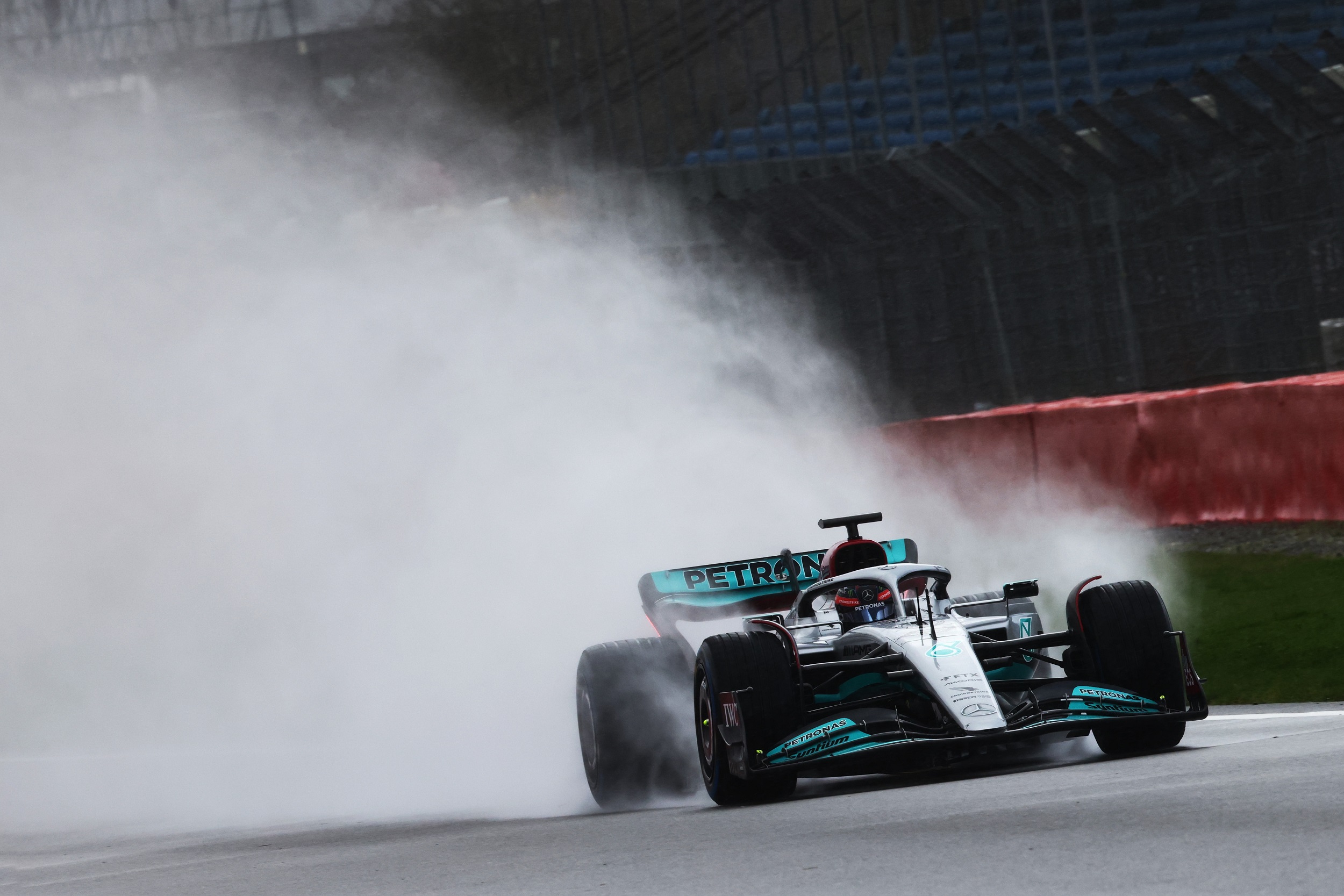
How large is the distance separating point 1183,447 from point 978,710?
9.64 metres

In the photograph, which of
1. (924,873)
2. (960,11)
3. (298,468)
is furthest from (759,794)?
(960,11)

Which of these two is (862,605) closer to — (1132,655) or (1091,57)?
(1132,655)

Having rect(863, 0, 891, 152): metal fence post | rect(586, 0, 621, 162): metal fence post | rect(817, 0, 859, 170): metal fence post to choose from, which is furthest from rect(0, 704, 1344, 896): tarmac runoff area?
rect(586, 0, 621, 162): metal fence post

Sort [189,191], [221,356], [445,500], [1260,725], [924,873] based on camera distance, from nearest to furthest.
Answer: [924,873] < [1260,725] < [445,500] < [221,356] < [189,191]

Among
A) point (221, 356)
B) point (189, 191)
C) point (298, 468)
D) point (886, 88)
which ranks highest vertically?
point (886, 88)

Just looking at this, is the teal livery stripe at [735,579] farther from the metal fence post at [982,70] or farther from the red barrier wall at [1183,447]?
the metal fence post at [982,70]

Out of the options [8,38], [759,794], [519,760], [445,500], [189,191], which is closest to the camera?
[759,794]

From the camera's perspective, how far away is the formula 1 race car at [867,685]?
316 inches

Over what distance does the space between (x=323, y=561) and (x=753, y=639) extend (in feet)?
30.4

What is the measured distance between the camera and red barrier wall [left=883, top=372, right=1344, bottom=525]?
15.5 m

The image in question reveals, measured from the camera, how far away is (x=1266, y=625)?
12758 mm

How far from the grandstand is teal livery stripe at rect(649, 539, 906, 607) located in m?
18.3

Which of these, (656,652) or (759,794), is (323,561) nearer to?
(656,652)

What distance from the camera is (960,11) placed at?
39219mm
